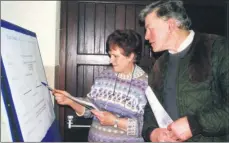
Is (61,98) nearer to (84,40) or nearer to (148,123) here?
(148,123)

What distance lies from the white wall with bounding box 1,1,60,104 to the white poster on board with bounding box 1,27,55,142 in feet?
1.41

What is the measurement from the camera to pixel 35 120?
4.09ft

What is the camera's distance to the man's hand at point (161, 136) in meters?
1.20

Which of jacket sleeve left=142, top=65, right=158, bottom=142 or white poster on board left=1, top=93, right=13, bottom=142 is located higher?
white poster on board left=1, top=93, right=13, bottom=142

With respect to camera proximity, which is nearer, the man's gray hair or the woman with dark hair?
the man's gray hair

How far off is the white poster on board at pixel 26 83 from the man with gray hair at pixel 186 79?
0.64 m

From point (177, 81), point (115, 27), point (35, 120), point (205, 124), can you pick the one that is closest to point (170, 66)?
point (177, 81)

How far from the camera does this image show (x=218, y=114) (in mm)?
1128

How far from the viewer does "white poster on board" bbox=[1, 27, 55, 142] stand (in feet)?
3.47

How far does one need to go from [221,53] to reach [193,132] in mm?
430

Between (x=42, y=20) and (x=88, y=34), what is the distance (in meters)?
0.47

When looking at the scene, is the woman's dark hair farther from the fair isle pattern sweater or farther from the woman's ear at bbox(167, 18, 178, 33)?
the woman's ear at bbox(167, 18, 178, 33)

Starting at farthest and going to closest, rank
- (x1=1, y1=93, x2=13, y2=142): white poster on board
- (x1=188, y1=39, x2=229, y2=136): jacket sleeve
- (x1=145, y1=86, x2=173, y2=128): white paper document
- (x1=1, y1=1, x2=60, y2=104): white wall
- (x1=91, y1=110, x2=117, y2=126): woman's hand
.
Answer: (x1=1, y1=1, x2=60, y2=104): white wall < (x1=91, y1=110, x2=117, y2=126): woman's hand < (x1=145, y1=86, x2=173, y2=128): white paper document < (x1=188, y1=39, x2=229, y2=136): jacket sleeve < (x1=1, y1=93, x2=13, y2=142): white poster on board

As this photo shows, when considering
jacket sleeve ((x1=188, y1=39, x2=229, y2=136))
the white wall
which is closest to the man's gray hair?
jacket sleeve ((x1=188, y1=39, x2=229, y2=136))
